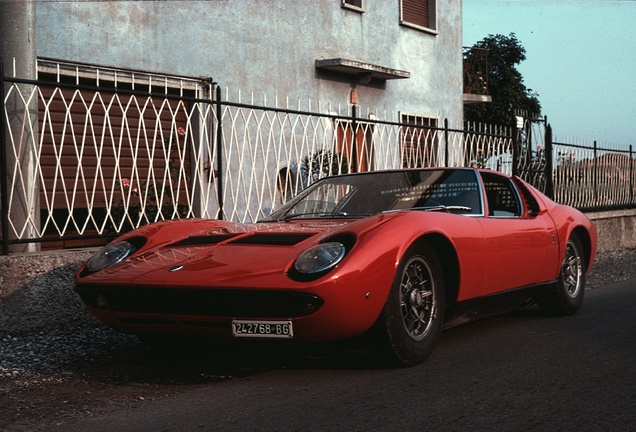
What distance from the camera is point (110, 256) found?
16.8 feet

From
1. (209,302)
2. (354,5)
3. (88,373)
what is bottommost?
(88,373)

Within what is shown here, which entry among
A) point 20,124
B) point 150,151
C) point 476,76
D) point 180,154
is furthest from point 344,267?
point 476,76

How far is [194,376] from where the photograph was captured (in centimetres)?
471

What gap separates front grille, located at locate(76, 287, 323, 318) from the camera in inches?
166

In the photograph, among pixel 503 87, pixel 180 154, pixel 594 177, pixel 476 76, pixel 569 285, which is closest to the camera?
pixel 569 285

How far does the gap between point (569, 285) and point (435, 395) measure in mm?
3222

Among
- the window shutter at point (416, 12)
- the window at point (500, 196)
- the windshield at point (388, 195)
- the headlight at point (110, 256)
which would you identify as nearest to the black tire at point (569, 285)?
the window at point (500, 196)

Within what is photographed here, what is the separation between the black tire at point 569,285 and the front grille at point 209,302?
3.07 meters

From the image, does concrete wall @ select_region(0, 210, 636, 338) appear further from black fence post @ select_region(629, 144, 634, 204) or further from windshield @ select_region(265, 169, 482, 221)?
black fence post @ select_region(629, 144, 634, 204)

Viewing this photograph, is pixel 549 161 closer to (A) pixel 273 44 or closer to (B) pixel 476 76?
(A) pixel 273 44

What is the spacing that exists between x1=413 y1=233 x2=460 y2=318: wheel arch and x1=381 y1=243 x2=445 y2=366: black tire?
10 centimetres

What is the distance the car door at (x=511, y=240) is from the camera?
5512 mm

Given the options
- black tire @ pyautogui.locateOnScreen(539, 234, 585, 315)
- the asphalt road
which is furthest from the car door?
the asphalt road

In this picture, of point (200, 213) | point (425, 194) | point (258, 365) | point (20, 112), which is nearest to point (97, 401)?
point (258, 365)
